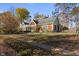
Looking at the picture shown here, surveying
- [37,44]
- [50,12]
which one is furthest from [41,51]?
[50,12]

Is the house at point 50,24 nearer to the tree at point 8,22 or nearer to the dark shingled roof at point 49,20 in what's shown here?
the dark shingled roof at point 49,20

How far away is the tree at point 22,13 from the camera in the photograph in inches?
193

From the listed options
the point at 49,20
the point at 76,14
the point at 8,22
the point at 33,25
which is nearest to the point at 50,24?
the point at 49,20

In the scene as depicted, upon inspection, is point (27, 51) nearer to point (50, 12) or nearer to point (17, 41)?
point (17, 41)

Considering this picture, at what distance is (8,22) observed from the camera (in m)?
4.90

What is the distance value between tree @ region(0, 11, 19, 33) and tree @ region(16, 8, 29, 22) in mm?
48

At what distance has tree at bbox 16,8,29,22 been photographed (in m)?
4.89

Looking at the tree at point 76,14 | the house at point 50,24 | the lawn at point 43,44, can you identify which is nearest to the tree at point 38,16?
the house at point 50,24

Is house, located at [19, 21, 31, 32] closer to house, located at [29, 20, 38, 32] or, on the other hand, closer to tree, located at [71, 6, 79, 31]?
house, located at [29, 20, 38, 32]

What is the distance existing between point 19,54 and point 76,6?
707 mm

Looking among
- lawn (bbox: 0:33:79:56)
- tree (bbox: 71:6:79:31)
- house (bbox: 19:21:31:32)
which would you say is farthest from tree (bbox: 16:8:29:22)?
tree (bbox: 71:6:79:31)

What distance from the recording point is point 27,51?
16.0 feet

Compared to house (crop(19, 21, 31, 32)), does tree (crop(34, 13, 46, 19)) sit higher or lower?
higher

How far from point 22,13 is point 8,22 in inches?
6.3
